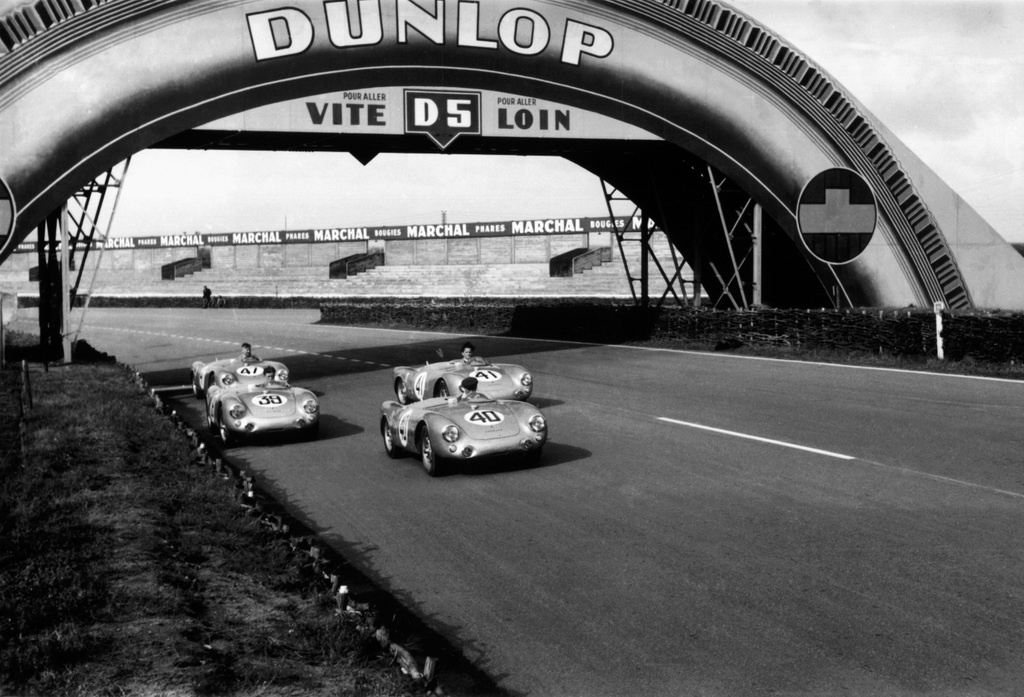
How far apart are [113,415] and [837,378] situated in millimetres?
11441

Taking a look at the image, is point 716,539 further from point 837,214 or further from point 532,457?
point 837,214

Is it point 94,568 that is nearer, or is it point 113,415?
point 94,568

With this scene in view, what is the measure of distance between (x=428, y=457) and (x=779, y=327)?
1460cm

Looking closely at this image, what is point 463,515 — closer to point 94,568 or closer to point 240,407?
point 94,568

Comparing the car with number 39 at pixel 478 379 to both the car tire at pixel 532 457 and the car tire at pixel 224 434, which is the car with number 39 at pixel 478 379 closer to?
the car tire at pixel 224 434

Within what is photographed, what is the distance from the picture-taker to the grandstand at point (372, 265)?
62.7 metres

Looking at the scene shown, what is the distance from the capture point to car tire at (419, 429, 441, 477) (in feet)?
33.5

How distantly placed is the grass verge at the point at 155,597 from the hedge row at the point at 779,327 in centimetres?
1419

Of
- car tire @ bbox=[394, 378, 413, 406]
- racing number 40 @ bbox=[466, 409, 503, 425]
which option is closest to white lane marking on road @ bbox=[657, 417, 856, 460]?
racing number 40 @ bbox=[466, 409, 503, 425]

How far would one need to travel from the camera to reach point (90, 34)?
19.0 meters

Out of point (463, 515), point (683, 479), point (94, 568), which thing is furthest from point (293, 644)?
point (683, 479)

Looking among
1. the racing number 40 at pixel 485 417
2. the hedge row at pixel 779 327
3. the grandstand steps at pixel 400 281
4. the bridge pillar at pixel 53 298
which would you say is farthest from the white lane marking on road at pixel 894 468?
the grandstand steps at pixel 400 281

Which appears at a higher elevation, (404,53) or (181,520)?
(404,53)

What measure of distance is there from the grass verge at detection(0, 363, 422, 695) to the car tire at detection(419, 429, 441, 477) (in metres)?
1.99
